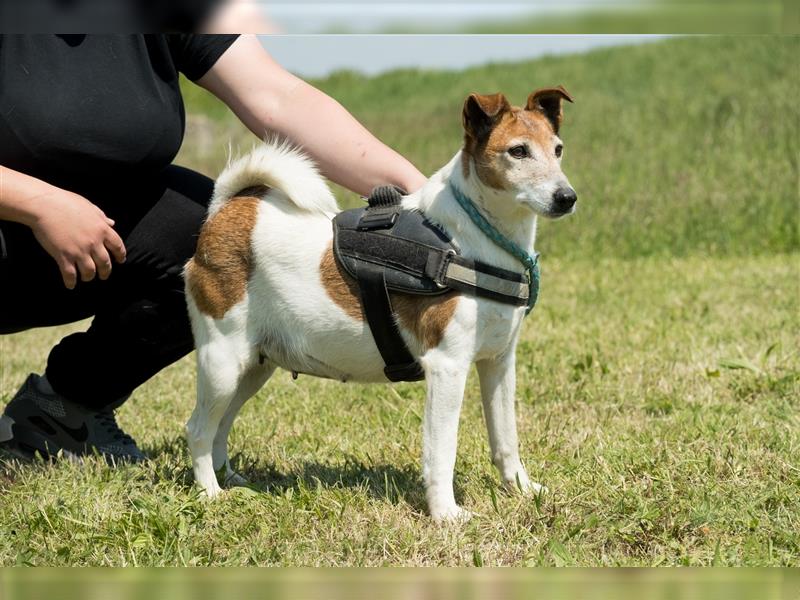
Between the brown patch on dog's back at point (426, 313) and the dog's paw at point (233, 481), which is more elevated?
the brown patch on dog's back at point (426, 313)

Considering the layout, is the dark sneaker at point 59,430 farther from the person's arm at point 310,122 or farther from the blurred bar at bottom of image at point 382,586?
the blurred bar at bottom of image at point 382,586

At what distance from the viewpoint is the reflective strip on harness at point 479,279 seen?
293cm

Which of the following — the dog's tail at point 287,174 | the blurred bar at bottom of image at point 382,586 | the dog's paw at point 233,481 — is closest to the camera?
the blurred bar at bottom of image at point 382,586

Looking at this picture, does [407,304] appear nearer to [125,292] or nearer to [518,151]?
[518,151]

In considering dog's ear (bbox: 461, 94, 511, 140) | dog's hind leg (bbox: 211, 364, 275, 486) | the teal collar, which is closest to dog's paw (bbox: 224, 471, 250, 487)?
dog's hind leg (bbox: 211, 364, 275, 486)

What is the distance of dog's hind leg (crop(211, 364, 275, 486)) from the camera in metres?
3.46

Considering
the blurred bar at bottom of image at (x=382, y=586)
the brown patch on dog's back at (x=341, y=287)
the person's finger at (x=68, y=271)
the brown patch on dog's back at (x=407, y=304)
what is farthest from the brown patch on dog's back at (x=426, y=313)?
the blurred bar at bottom of image at (x=382, y=586)

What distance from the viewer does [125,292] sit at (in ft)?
11.4

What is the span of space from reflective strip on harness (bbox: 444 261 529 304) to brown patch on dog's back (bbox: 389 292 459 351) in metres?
0.05

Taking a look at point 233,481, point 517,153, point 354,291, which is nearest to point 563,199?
point 517,153

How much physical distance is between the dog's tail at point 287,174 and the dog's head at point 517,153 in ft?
1.58

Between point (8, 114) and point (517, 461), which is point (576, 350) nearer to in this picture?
point (517, 461)

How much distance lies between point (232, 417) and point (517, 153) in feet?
4.58

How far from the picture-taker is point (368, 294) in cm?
304
